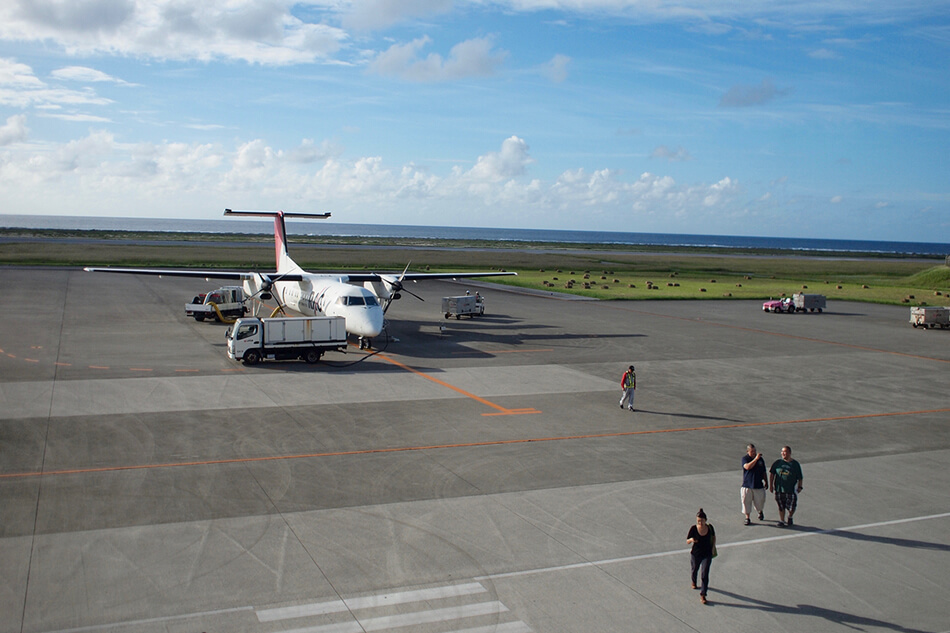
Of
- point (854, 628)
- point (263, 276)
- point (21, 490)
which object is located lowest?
point (21, 490)

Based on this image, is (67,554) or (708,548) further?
(67,554)

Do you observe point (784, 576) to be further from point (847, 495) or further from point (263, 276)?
point (263, 276)

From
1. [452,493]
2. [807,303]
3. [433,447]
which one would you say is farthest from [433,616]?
[807,303]

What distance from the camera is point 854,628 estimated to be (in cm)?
1098

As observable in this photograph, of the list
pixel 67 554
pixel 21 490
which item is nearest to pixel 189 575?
pixel 67 554

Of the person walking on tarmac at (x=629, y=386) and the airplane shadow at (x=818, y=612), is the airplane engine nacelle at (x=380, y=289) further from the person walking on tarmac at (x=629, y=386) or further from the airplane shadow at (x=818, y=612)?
the airplane shadow at (x=818, y=612)

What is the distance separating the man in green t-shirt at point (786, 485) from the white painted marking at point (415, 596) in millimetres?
6986

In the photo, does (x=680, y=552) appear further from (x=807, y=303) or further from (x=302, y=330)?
(x=807, y=303)

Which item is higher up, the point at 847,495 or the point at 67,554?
the point at 847,495

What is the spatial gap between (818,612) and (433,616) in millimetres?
6097

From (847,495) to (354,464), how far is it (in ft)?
39.0

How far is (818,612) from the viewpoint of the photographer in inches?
450

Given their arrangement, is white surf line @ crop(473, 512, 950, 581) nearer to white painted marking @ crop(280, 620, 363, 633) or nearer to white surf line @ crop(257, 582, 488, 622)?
white surf line @ crop(257, 582, 488, 622)

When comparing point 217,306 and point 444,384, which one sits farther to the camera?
point 217,306
